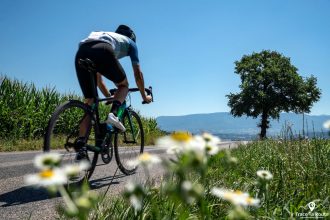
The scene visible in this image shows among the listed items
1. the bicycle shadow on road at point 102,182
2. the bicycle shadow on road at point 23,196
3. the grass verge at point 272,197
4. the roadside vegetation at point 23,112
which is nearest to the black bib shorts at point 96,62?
the bicycle shadow on road at point 102,182

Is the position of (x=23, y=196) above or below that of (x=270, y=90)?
below

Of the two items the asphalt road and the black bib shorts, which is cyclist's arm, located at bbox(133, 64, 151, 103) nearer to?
the black bib shorts

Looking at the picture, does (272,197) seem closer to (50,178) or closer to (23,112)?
(50,178)

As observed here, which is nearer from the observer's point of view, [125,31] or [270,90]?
[125,31]

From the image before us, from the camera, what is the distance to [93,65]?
15.1 ft

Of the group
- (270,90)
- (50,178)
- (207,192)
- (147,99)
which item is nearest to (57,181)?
(50,178)

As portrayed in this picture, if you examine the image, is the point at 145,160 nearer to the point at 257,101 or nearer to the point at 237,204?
the point at 237,204

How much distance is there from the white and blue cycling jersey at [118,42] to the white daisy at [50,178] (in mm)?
4080

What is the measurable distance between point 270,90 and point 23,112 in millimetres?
52463

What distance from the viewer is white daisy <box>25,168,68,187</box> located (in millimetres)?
748

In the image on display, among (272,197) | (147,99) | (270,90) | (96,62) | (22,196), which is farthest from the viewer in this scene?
(270,90)

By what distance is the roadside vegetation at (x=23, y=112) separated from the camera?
1239cm

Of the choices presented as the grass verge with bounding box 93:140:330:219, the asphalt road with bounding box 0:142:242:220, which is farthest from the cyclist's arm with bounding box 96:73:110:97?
the grass verge with bounding box 93:140:330:219

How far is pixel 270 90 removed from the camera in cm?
6094
